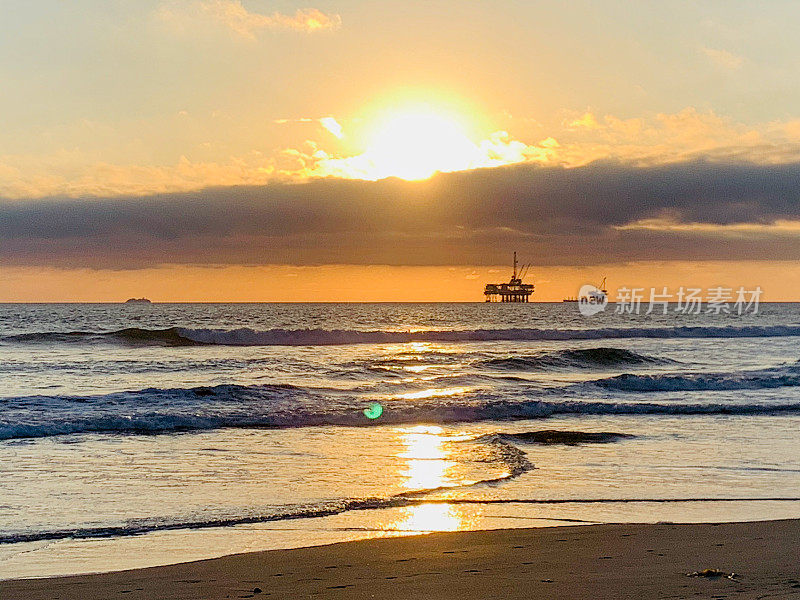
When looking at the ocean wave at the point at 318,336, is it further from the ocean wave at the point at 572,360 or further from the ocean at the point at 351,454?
the ocean at the point at 351,454

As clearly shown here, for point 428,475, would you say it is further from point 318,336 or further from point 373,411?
point 318,336

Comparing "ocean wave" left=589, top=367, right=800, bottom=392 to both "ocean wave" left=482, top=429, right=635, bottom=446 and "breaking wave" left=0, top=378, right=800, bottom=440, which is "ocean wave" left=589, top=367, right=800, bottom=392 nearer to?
"breaking wave" left=0, top=378, right=800, bottom=440

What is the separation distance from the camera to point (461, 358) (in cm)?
3966

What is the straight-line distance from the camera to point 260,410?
19.4 metres

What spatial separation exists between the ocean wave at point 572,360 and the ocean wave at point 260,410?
12.4 metres

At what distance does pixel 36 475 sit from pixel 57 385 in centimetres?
1433

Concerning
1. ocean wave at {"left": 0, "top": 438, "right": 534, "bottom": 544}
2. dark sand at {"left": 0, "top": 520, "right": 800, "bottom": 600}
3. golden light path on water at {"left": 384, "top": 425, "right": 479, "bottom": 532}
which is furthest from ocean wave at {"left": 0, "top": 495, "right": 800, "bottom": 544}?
dark sand at {"left": 0, "top": 520, "right": 800, "bottom": 600}

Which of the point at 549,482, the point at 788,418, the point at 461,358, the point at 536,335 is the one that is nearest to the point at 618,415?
the point at 788,418

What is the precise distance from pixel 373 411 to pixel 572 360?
A: 21665 mm

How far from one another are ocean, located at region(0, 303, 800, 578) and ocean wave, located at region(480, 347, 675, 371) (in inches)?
112

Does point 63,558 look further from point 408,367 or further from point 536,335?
point 536,335

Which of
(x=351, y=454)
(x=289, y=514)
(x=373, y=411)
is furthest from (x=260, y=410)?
(x=289, y=514)

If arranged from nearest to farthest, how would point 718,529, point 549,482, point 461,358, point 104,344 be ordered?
point 718,529 < point 549,482 < point 461,358 < point 104,344

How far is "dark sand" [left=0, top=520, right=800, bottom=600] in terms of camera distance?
6359 millimetres
